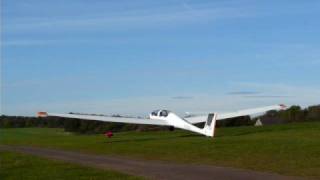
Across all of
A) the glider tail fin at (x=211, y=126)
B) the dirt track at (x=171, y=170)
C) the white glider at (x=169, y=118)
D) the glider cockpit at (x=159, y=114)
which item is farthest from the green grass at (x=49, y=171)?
the glider cockpit at (x=159, y=114)

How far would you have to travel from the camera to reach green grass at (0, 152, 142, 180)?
17.3m

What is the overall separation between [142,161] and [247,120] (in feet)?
214

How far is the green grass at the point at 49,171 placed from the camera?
17.3 m

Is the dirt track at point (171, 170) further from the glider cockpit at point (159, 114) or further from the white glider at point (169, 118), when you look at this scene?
the glider cockpit at point (159, 114)

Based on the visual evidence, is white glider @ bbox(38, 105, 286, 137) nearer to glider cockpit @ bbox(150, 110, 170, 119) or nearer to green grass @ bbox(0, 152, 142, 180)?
glider cockpit @ bbox(150, 110, 170, 119)

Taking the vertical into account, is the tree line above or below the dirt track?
above

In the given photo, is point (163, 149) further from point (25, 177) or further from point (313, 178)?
point (313, 178)

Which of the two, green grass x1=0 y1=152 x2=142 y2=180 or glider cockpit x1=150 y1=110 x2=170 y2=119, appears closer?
green grass x1=0 y1=152 x2=142 y2=180

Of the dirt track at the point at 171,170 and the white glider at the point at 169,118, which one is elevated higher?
the white glider at the point at 169,118

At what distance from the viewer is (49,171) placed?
1900 cm

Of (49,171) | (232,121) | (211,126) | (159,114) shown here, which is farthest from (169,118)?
(232,121)

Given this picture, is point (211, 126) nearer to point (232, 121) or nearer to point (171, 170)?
point (171, 170)

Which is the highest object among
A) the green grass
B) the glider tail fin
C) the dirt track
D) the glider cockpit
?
the glider cockpit

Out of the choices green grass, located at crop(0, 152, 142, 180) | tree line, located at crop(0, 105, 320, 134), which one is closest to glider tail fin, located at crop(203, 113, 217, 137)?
green grass, located at crop(0, 152, 142, 180)
